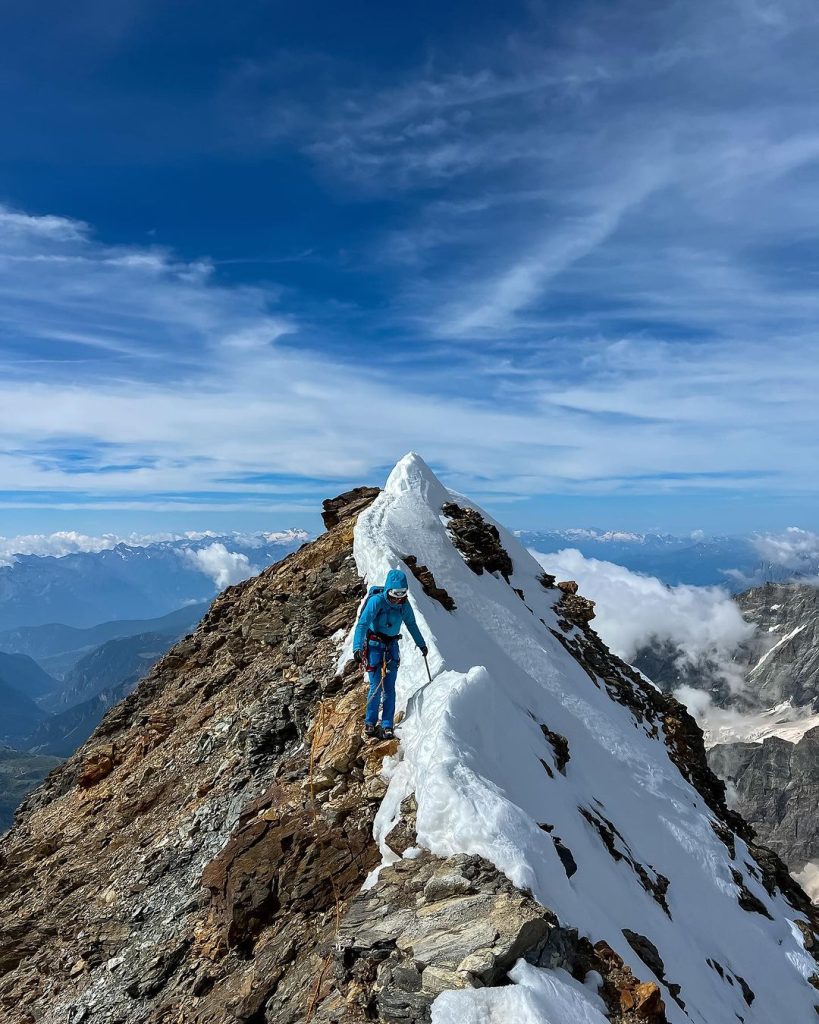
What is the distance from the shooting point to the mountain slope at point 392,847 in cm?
860

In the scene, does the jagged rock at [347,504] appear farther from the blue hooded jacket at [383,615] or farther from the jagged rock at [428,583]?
the blue hooded jacket at [383,615]

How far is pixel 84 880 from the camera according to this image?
17.8m

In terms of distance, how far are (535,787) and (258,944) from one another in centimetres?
650

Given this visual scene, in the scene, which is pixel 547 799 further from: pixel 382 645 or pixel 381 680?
pixel 382 645

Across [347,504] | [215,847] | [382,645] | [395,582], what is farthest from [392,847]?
[347,504]

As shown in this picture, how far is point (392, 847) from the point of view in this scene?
36.3 ft

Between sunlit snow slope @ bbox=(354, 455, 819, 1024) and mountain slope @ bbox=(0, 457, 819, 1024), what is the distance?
0.08m

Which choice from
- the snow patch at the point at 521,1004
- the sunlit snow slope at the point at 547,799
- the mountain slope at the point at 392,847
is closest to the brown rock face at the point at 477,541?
the mountain slope at the point at 392,847

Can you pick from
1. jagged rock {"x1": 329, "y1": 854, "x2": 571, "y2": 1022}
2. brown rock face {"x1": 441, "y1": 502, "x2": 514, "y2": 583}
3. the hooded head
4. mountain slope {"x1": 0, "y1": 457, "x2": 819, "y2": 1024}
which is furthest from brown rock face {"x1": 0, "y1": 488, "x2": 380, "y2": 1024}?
brown rock face {"x1": 441, "y1": 502, "x2": 514, "y2": 583}

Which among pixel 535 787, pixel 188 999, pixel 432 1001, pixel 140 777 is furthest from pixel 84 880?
pixel 432 1001

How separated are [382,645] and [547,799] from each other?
17.2 ft

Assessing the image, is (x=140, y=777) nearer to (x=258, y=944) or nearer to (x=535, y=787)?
(x=258, y=944)

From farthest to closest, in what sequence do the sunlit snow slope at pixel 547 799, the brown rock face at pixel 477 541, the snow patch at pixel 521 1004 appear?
the brown rock face at pixel 477 541, the sunlit snow slope at pixel 547 799, the snow patch at pixel 521 1004

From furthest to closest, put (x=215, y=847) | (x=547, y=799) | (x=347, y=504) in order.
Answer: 1. (x=347, y=504)
2. (x=215, y=847)
3. (x=547, y=799)
